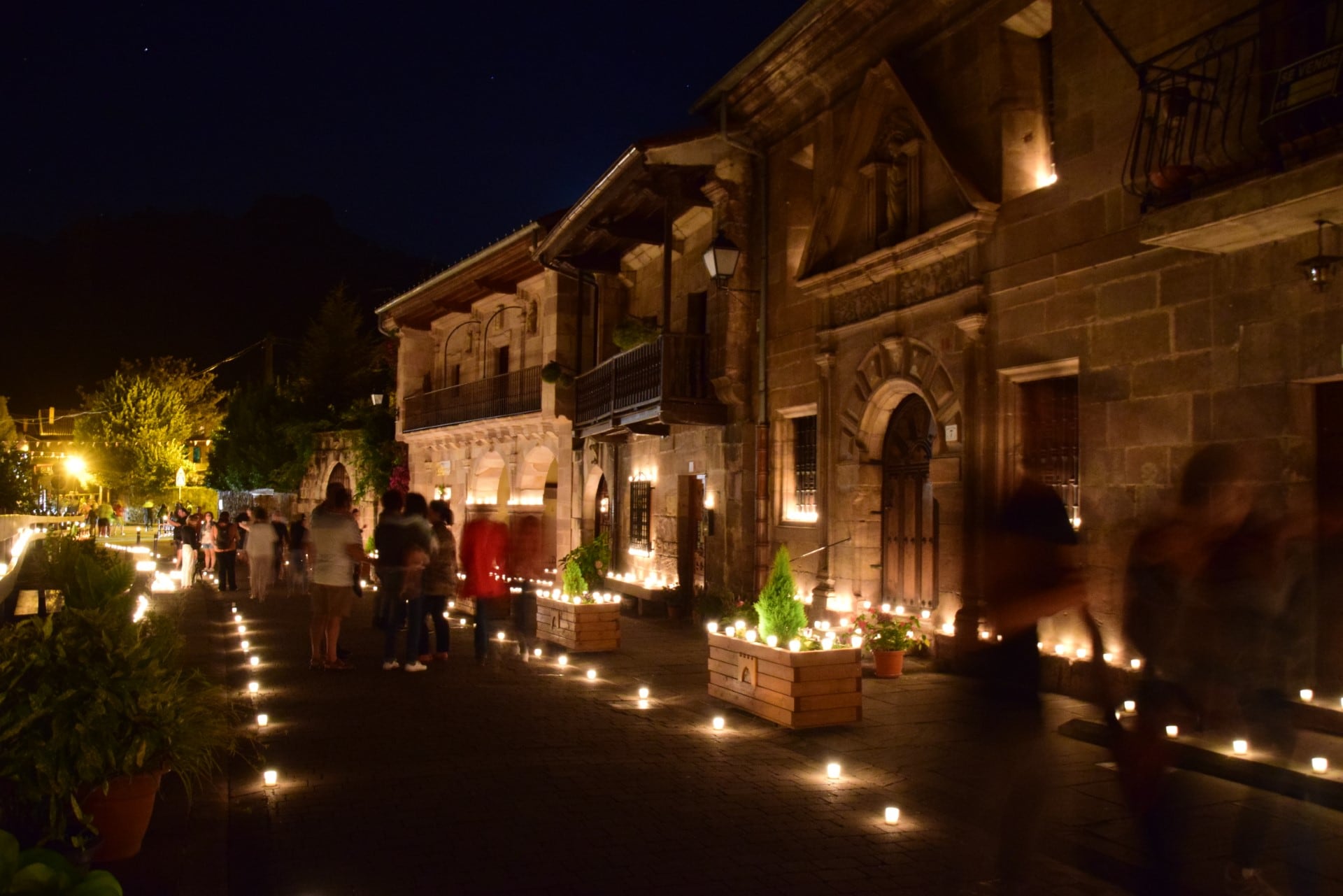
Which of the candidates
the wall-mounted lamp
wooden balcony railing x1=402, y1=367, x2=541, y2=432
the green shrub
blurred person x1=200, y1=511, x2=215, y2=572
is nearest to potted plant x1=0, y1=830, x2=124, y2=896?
the green shrub

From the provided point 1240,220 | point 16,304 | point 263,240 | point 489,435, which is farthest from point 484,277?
point 263,240

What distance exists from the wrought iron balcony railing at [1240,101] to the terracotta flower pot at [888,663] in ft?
16.7

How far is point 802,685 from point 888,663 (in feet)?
9.93

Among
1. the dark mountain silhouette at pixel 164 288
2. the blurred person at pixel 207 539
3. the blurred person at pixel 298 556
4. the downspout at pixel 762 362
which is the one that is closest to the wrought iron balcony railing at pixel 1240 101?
the downspout at pixel 762 362

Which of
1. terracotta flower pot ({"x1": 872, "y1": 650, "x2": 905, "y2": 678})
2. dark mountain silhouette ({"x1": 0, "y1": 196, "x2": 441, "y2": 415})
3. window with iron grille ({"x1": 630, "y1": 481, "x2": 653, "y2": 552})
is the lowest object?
terracotta flower pot ({"x1": 872, "y1": 650, "x2": 905, "y2": 678})

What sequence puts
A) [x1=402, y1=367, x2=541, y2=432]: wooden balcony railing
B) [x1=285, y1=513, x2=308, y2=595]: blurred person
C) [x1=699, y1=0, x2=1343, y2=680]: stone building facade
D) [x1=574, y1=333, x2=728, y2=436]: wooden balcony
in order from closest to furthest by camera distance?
[x1=699, y1=0, x2=1343, y2=680]: stone building facade, [x1=574, y1=333, x2=728, y2=436]: wooden balcony, [x1=285, y1=513, x2=308, y2=595]: blurred person, [x1=402, y1=367, x2=541, y2=432]: wooden balcony railing

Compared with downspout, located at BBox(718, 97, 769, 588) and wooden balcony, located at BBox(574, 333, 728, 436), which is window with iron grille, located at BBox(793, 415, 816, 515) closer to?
downspout, located at BBox(718, 97, 769, 588)

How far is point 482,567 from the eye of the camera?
39.3ft

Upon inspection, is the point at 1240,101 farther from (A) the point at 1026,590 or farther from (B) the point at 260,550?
(B) the point at 260,550

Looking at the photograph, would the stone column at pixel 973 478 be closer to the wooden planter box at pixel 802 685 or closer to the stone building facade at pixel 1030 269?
the stone building facade at pixel 1030 269

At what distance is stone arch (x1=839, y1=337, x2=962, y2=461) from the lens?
11.9 m

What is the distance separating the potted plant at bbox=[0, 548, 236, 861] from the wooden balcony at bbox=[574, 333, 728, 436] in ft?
37.6

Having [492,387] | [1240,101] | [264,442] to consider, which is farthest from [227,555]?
[264,442]

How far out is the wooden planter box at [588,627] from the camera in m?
12.7
